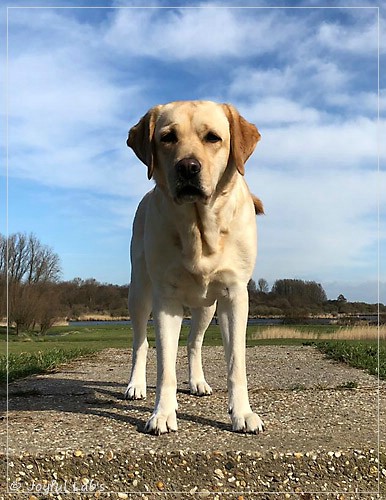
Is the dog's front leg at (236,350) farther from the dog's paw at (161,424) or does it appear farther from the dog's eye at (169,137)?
the dog's eye at (169,137)

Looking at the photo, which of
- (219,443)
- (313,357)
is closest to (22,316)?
(313,357)

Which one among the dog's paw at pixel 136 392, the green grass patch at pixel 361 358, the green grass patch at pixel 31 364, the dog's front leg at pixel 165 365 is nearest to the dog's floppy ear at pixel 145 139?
the dog's front leg at pixel 165 365

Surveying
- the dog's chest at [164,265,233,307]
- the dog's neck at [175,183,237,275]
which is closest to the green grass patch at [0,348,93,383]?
the dog's chest at [164,265,233,307]

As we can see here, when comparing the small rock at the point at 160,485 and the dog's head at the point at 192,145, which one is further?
the dog's head at the point at 192,145

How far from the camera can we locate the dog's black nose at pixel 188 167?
392cm

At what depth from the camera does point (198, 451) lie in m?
3.79

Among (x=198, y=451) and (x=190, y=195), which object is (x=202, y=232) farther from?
(x=198, y=451)

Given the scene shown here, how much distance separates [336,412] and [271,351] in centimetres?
640

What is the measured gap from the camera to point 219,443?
3.97 metres

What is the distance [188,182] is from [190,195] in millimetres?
109

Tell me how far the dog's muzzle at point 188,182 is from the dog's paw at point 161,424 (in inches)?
64.0

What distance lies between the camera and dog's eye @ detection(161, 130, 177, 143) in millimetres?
4152

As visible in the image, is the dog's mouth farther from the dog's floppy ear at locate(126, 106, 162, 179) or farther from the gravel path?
the gravel path

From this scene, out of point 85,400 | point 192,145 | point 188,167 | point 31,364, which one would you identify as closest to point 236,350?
point 188,167
